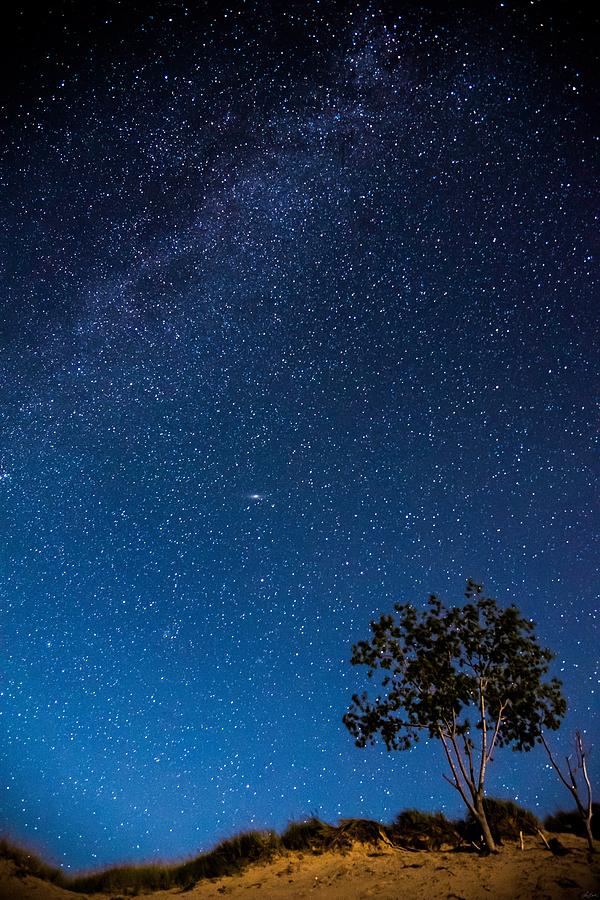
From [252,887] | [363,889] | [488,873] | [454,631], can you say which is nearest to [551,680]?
[454,631]

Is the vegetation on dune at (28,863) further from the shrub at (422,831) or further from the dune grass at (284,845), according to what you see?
the shrub at (422,831)

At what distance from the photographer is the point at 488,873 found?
974 centimetres

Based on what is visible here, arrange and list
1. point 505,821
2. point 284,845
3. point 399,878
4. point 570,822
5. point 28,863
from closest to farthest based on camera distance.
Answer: point 399,878 < point 28,863 < point 284,845 < point 505,821 < point 570,822

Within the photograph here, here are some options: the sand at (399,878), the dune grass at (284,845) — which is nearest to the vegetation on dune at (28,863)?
the dune grass at (284,845)

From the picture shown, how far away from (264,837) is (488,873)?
593cm

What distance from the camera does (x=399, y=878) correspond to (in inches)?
402

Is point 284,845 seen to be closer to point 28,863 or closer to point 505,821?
point 505,821

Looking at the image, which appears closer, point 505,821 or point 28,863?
point 28,863

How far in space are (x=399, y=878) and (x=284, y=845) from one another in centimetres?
379

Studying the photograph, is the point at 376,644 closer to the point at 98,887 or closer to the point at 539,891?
the point at 539,891

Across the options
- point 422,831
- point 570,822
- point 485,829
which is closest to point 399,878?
point 485,829

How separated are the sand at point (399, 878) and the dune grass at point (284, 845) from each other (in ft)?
1.15

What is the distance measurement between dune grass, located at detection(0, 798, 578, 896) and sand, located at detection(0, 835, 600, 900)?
1.15ft

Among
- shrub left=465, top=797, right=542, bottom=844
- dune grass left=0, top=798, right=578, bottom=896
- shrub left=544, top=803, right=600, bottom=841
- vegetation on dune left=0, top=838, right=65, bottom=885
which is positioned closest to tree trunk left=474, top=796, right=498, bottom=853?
dune grass left=0, top=798, right=578, bottom=896
